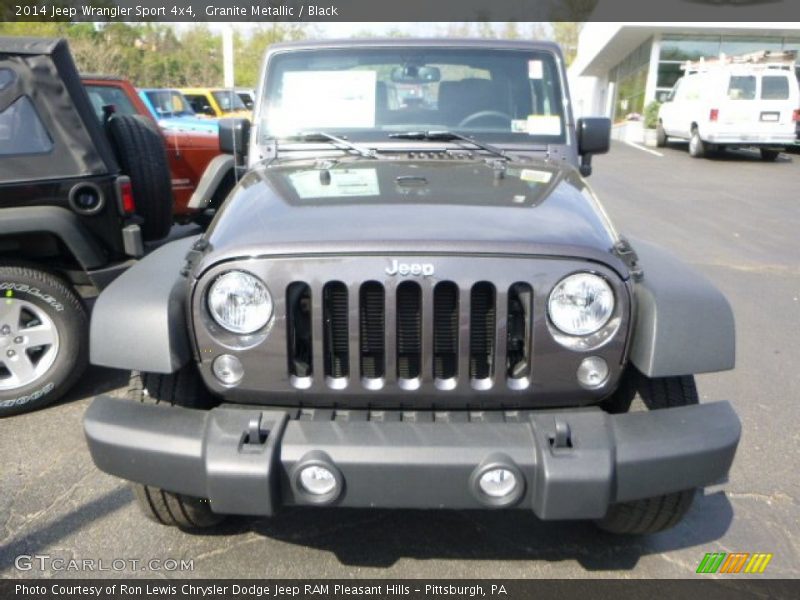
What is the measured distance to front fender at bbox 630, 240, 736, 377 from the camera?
7.39ft

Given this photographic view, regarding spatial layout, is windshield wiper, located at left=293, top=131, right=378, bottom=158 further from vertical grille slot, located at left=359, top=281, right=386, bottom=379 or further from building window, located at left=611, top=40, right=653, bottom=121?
building window, located at left=611, top=40, right=653, bottom=121

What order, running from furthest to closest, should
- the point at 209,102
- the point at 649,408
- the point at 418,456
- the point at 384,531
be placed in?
the point at 209,102, the point at 384,531, the point at 649,408, the point at 418,456

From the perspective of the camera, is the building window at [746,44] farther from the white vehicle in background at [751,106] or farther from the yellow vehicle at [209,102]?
the yellow vehicle at [209,102]

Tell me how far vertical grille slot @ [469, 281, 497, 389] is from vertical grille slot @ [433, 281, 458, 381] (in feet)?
0.18

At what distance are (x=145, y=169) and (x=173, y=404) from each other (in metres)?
2.73

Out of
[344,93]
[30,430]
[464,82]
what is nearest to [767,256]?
[464,82]

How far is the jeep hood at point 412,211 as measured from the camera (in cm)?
229

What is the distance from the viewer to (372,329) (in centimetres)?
234

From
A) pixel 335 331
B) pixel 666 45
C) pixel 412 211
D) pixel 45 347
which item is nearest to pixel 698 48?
pixel 666 45

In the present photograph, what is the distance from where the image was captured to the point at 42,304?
12.7ft

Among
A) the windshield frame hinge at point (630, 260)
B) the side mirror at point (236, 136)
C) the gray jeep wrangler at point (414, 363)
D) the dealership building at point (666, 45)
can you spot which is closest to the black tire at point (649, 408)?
the gray jeep wrangler at point (414, 363)

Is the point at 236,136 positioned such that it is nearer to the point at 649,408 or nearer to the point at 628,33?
the point at 649,408

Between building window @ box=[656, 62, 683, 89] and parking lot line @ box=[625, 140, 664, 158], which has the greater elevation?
building window @ box=[656, 62, 683, 89]

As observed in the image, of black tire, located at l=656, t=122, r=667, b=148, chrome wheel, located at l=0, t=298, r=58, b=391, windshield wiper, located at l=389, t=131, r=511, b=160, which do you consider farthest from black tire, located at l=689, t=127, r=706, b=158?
chrome wheel, located at l=0, t=298, r=58, b=391
